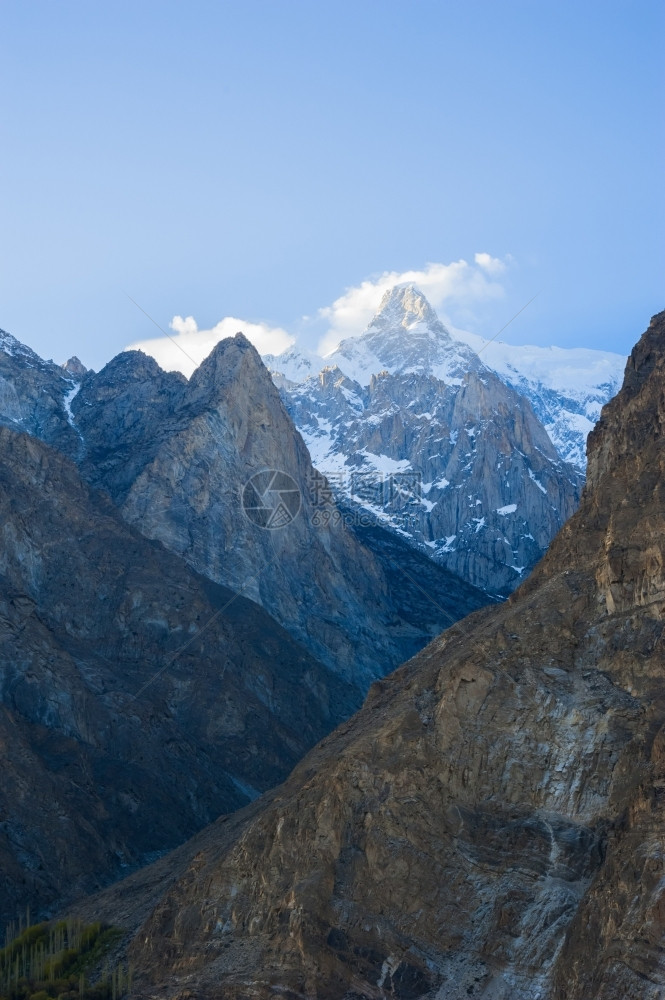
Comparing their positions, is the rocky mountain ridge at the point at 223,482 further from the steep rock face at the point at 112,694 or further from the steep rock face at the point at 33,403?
the steep rock face at the point at 112,694

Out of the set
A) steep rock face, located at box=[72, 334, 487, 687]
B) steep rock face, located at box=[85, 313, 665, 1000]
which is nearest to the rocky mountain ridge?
steep rock face, located at box=[72, 334, 487, 687]

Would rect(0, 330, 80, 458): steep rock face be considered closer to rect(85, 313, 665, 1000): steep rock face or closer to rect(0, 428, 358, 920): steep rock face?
rect(0, 428, 358, 920): steep rock face

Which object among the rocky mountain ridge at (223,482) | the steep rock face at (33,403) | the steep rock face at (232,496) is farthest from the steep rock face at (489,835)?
the steep rock face at (33,403)

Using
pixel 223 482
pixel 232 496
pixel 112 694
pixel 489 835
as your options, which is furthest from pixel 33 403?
pixel 489 835

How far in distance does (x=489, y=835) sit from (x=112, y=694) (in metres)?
63.7

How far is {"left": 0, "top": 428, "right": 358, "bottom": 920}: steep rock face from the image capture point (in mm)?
101062

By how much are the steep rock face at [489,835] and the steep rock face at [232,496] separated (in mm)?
93038

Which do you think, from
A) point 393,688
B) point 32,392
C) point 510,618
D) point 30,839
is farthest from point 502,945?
point 32,392

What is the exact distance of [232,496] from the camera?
17662 centimetres

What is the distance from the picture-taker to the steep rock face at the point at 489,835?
59.9 metres

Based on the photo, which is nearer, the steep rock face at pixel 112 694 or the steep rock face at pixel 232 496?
the steep rock face at pixel 112 694

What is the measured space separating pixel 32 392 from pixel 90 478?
21205mm

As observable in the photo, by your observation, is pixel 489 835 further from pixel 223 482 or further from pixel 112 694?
pixel 223 482

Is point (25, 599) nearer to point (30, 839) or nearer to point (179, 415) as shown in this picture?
point (30, 839)
